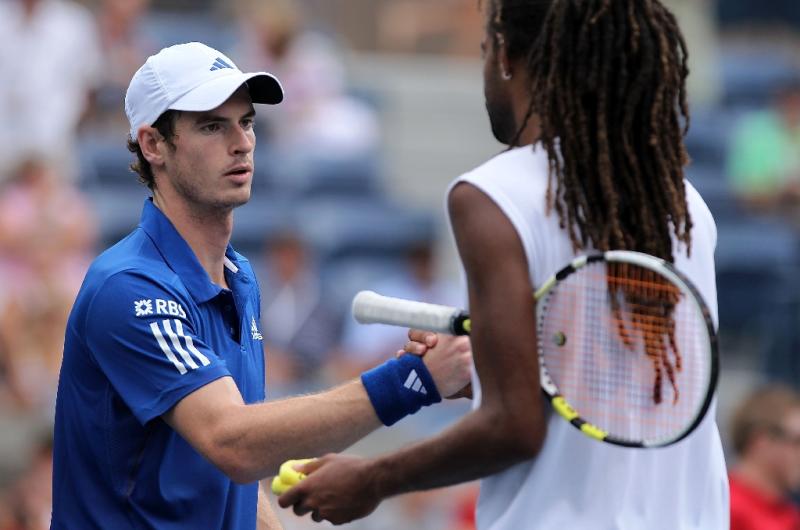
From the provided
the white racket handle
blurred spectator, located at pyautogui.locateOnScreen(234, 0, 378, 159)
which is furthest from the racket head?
blurred spectator, located at pyautogui.locateOnScreen(234, 0, 378, 159)

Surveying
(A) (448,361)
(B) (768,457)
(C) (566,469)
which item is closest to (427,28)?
(B) (768,457)

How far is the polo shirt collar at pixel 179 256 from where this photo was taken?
3.63 m

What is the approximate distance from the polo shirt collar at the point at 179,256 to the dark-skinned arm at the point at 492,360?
3.04 ft

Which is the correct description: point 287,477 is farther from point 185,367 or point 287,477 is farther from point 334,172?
point 334,172

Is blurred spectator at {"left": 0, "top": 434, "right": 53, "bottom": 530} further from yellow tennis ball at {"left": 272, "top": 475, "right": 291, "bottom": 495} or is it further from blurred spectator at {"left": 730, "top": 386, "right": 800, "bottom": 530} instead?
yellow tennis ball at {"left": 272, "top": 475, "right": 291, "bottom": 495}

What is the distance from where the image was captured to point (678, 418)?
282 cm

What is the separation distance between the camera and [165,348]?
3.43 m

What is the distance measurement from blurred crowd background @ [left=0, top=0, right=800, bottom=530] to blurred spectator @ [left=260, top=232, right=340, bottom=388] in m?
0.01

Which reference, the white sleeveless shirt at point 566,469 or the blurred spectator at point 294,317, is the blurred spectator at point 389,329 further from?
the white sleeveless shirt at point 566,469

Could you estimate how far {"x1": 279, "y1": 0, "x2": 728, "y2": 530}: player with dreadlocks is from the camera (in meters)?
2.82

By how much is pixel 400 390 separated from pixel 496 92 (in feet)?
2.35

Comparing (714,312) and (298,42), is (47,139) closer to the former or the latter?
(298,42)

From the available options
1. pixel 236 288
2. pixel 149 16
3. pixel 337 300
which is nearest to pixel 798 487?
pixel 337 300

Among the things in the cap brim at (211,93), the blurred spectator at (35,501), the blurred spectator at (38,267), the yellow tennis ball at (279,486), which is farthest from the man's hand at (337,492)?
the blurred spectator at (38,267)
